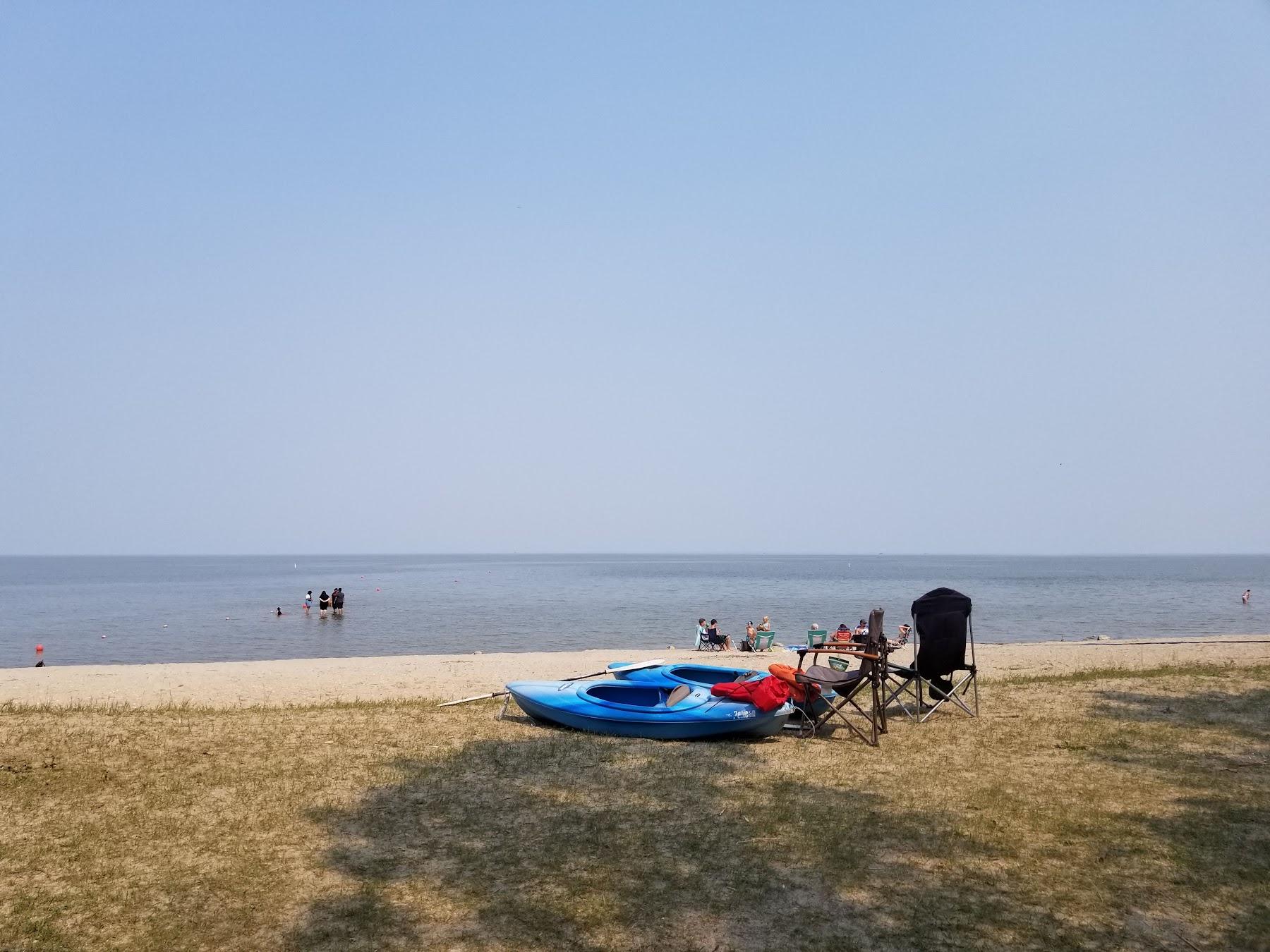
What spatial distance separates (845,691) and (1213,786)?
3968 millimetres

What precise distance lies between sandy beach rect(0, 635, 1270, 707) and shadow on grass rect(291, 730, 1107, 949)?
7.57m

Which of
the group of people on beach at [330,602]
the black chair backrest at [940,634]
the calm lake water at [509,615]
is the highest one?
the black chair backrest at [940,634]

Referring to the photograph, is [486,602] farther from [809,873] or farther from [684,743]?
[809,873]

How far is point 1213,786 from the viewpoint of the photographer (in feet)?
25.2

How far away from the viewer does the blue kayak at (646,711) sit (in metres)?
9.96

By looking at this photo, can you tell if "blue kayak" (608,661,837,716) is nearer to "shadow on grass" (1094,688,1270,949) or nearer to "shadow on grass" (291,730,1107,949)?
"shadow on grass" (291,730,1107,949)

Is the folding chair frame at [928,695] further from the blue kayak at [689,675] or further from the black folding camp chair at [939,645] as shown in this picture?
the blue kayak at [689,675]

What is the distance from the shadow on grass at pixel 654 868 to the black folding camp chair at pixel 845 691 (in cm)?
193

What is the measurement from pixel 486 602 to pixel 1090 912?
62025 millimetres

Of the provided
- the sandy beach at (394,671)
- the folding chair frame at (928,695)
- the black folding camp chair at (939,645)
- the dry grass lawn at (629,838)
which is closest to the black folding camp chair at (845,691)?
the dry grass lawn at (629,838)

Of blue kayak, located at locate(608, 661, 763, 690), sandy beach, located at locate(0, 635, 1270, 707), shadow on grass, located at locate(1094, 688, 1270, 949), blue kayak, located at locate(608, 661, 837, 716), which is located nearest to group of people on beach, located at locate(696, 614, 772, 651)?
sandy beach, located at locate(0, 635, 1270, 707)

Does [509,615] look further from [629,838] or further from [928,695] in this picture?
[629,838]

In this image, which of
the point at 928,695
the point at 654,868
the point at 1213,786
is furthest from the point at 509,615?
the point at 654,868

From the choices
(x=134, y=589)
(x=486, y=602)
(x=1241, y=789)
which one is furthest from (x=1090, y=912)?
(x=134, y=589)
